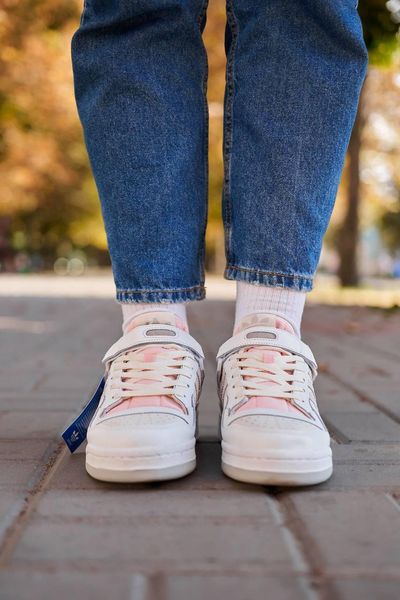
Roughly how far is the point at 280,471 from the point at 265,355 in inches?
9.6

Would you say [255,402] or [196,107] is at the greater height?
[196,107]

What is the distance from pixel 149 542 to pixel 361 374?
5.73 ft

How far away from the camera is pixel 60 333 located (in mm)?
4047

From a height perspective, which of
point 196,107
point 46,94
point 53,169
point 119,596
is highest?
point 196,107

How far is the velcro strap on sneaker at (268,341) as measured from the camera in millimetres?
1348

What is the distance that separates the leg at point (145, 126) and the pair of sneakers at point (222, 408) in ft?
0.38

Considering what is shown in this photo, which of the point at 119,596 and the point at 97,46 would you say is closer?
the point at 119,596

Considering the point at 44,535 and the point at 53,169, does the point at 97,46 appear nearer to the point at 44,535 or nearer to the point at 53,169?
the point at 44,535

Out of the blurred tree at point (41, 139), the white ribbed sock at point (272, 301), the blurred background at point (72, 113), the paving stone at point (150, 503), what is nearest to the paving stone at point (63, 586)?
the paving stone at point (150, 503)

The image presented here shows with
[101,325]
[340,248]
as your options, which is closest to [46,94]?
[340,248]

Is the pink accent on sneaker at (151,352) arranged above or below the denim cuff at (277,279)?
below

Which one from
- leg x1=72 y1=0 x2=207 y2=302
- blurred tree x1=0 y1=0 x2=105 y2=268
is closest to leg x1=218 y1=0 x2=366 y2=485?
leg x1=72 y1=0 x2=207 y2=302

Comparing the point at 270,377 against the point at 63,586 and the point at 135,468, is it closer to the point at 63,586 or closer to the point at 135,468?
the point at 135,468

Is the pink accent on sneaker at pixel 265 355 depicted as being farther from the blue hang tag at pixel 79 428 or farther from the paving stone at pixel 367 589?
the paving stone at pixel 367 589
